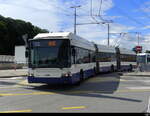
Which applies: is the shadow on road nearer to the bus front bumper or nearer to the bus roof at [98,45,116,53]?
the bus front bumper

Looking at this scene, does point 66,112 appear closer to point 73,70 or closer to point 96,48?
point 73,70

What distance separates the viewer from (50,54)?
13914 mm

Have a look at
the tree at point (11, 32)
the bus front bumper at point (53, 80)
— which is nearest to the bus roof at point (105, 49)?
the bus front bumper at point (53, 80)

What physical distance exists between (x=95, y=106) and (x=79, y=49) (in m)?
7.95

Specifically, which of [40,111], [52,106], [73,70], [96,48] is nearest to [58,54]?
[73,70]

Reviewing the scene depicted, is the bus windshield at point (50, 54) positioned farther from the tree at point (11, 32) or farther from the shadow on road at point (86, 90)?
the tree at point (11, 32)

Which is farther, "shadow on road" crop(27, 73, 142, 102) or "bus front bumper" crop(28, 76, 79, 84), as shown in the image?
"bus front bumper" crop(28, 76, 79, 84)

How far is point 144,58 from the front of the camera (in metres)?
37.8

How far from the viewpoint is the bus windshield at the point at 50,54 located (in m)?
13.8

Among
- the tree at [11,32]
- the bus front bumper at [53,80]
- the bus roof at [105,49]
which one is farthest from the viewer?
the tree at [11,32]

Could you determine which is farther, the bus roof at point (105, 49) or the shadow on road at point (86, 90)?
the bus roof at point (105, 49)

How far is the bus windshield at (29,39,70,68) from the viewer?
45.4 ft

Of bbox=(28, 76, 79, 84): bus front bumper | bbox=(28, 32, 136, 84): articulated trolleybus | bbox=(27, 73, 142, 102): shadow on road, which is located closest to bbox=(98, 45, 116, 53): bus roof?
bbox=(27, 73, 142, 102): shadow on road

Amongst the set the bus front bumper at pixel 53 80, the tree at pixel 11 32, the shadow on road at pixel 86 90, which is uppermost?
the tree at pixel 11 32
